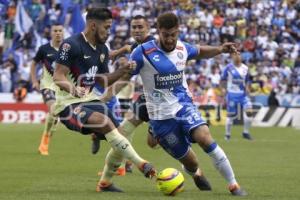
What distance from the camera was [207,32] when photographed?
38562 mm

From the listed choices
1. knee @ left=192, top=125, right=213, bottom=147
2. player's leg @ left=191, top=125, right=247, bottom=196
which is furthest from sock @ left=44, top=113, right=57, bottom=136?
player's leg @ left=191, top=125, right=247, bottom=196

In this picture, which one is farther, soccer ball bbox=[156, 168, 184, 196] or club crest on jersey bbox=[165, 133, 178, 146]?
club crest on jersey bbox=[165, 133, 178, 146]

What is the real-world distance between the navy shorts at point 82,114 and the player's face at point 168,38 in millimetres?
1149

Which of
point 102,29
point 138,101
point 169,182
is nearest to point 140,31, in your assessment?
point 138,101

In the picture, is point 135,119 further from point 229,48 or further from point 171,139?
point 229,48

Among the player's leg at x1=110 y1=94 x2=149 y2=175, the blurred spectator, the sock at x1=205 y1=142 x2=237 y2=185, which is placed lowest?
the blurred spectator

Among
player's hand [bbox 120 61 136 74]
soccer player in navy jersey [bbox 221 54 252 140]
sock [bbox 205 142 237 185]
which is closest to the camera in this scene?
player's hand [bbox 120 61 136 74]

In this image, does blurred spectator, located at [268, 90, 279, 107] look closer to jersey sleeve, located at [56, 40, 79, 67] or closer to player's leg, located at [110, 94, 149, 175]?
player's leg, located at [110, 94, 149, 175]

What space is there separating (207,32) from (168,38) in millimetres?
28268

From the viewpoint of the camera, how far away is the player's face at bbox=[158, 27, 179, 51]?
10.4 m

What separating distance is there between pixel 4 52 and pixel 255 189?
92.6 ft

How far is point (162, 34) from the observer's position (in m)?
10.5

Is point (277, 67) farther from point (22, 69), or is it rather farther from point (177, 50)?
point (177, 50)

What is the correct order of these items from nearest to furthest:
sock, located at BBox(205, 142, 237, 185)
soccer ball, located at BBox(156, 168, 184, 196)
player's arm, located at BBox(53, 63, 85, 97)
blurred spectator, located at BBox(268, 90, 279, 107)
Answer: soccer ball, located at BBox(156, 168, 184, 196), sock, located at BBox(205, 142, 237, 185), player's arm, located at BBox(53, 63, 85, 97), blurred spectator, located at BBox(268, 90, 279, 107)
